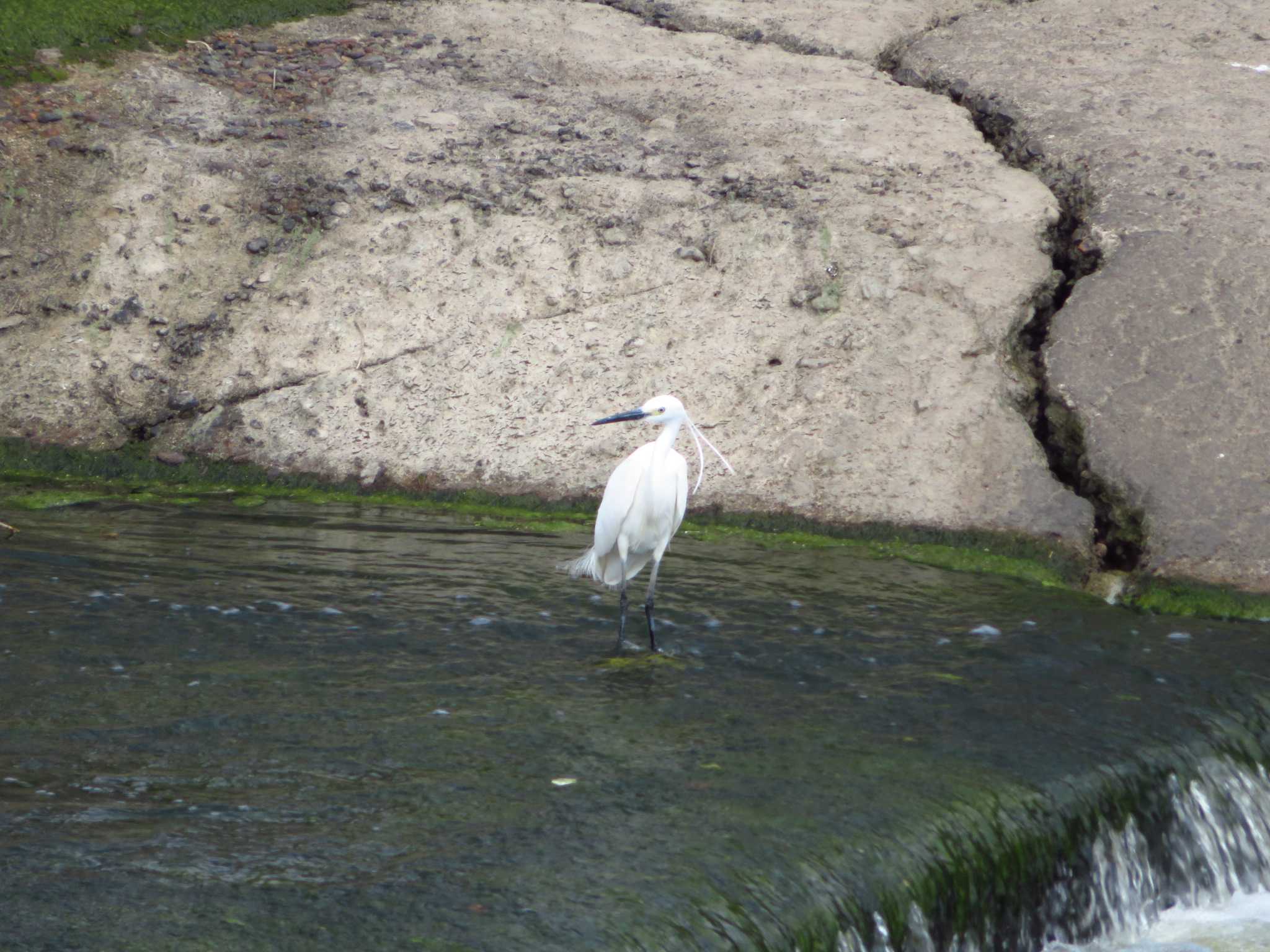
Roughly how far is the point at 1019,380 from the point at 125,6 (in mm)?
5670

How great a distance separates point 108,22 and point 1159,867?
7.20 metres

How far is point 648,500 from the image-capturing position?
453cm

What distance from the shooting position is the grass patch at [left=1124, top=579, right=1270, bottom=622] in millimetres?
5148

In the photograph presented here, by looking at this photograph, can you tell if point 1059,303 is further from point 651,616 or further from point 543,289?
point 651,616

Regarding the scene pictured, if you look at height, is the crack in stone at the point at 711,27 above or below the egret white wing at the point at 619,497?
above

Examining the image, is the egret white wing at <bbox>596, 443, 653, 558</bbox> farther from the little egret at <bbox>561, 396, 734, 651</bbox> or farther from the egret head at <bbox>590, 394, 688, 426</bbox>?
the egret head at <bbox>590, 394, 688, 426</bbox>

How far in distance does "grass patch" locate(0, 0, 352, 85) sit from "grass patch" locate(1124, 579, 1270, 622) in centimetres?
595

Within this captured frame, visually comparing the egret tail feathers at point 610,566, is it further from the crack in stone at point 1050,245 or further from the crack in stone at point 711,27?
the crack in stone at point 711,27

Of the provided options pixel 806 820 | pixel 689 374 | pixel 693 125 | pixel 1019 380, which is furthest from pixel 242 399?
pixel 806 820

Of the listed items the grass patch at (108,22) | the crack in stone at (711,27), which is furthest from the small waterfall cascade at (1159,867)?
the grass patch at (108,22)

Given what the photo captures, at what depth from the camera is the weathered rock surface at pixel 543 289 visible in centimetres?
609

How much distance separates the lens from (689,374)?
6328mm

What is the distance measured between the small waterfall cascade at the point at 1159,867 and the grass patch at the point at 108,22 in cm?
665

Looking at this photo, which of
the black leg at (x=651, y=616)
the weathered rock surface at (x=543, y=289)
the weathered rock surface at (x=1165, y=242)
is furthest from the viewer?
the weathered rock surface at (x=543, y=289)
